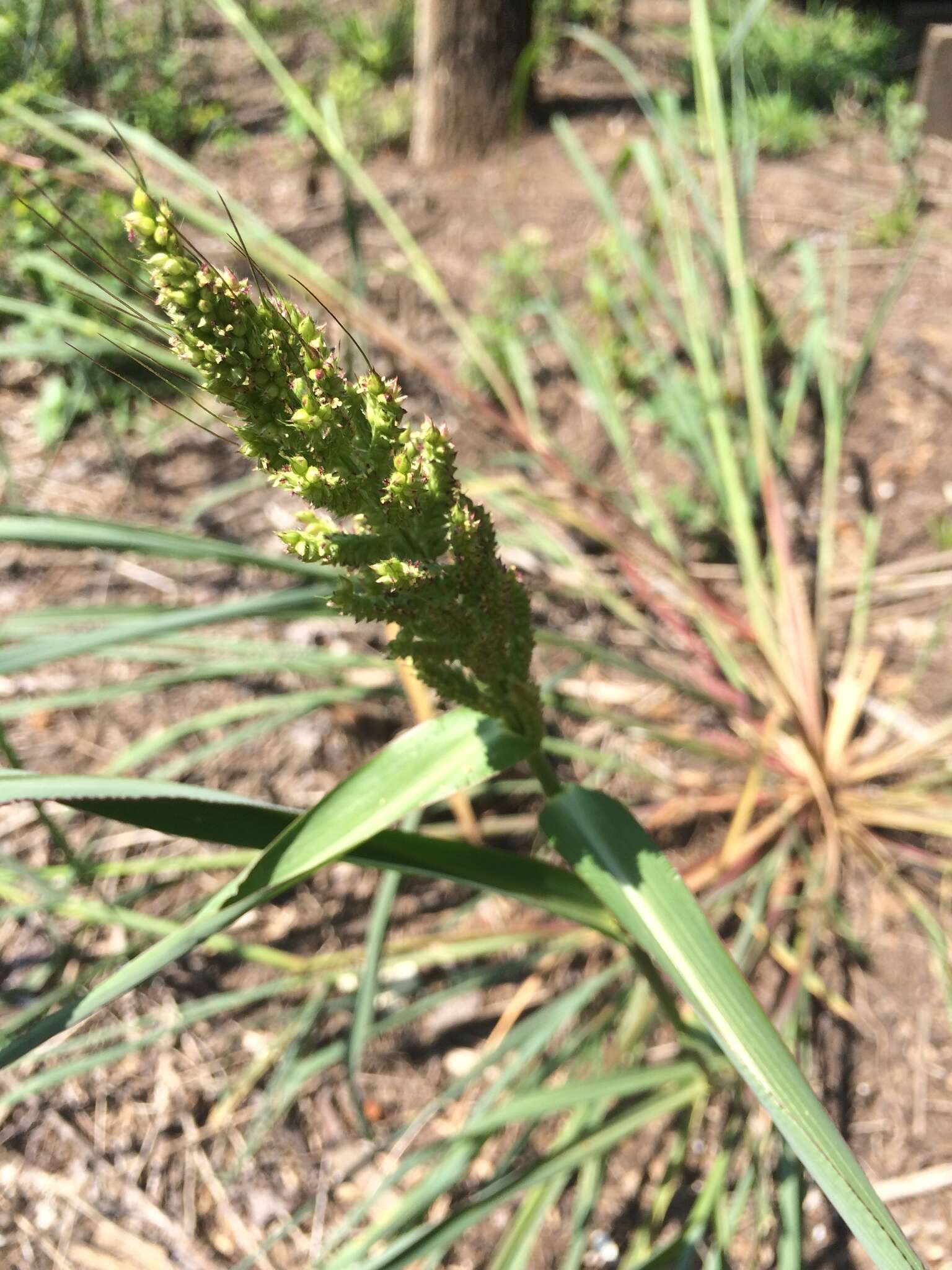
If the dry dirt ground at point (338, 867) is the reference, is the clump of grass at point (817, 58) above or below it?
above

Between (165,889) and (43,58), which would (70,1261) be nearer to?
(165,889)

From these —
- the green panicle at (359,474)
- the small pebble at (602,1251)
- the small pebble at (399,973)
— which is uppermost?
the green panicle at (359,474)

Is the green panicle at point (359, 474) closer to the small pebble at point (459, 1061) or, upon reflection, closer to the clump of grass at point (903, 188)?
the small pebble at point (459, 1061)

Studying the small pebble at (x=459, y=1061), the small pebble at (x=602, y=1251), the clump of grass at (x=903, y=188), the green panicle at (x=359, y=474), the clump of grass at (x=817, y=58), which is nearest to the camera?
the green panicle at (x=359, y=474)

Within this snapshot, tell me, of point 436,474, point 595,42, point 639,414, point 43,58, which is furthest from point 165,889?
point 43,58

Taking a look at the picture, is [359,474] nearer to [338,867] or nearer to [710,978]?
Result: [710,978]

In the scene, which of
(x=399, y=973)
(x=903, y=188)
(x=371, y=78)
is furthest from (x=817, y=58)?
(x=399, y=973)

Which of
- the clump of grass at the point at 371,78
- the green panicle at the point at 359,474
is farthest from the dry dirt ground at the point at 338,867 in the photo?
the green panicle at the point at 359,474

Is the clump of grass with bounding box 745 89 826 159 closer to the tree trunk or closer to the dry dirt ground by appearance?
the dry dirt ground
